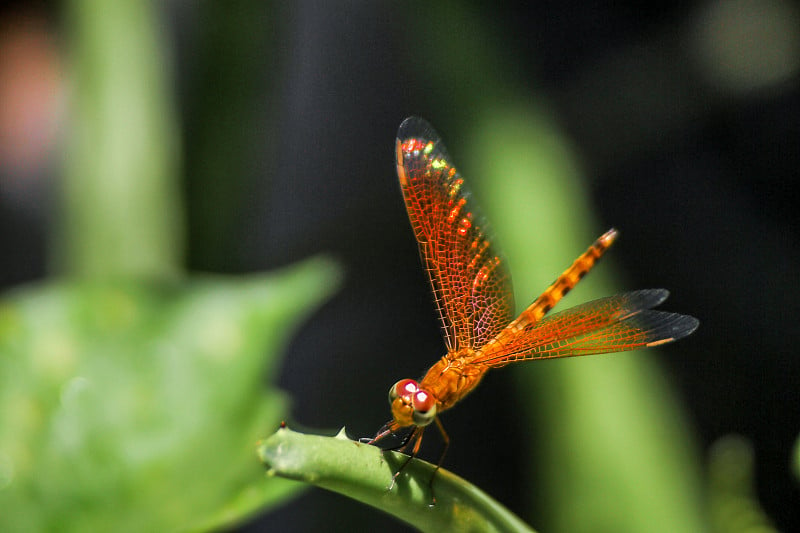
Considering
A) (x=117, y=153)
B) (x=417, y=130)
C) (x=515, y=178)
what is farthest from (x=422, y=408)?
(x=117, y=153)

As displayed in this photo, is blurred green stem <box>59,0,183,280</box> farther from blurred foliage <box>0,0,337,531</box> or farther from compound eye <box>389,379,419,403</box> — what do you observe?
compound eye <box>389,379,419,403</box>

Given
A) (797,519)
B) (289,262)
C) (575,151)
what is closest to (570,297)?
(575,151)

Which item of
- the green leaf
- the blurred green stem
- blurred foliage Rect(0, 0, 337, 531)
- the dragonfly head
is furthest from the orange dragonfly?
the blurred green stem

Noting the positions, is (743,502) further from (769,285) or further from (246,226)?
(246,226)

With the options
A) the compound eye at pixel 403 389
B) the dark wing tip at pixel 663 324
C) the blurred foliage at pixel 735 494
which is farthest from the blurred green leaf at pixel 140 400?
the blurred foliage at pixel 735 494

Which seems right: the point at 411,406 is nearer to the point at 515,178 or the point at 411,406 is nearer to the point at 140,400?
the point at 140,400

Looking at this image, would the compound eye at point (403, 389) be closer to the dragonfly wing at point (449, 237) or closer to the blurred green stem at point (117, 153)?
the dragonfly wing at point (449, 237)

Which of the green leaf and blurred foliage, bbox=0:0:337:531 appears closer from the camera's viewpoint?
the green leaf
